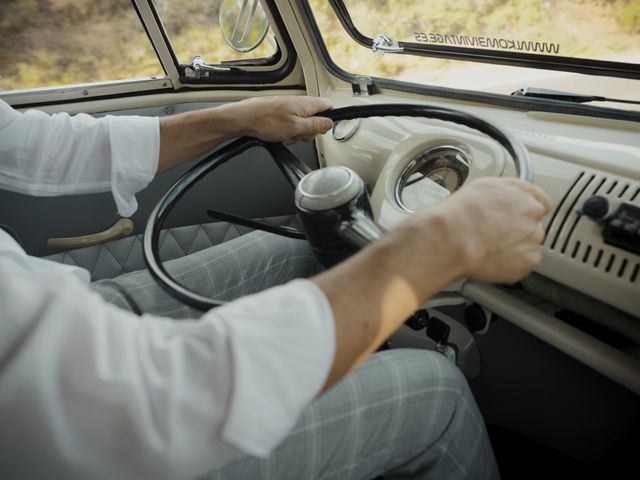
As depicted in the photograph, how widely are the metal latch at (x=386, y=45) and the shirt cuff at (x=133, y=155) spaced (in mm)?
692

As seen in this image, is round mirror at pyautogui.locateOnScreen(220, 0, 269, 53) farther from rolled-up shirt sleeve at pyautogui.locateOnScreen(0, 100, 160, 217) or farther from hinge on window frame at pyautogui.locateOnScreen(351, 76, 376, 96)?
rolled-up shirt sleeve at pyautogui.locateOnScreen(0, 100, 160, 217)

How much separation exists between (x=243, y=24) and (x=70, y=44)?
20.4 inches

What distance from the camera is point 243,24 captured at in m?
1.64

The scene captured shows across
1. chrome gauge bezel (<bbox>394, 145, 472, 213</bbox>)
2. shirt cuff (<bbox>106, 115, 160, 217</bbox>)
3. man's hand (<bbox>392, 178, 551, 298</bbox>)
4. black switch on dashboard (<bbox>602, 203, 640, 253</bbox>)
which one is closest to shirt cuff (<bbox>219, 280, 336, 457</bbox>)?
man's hand (<bbox>392, 178, 551, 298</bbox>)

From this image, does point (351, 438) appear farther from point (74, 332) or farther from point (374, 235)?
point (74, 332)

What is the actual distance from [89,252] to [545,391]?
52.1 inches

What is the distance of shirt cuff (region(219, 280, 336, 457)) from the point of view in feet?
1.68

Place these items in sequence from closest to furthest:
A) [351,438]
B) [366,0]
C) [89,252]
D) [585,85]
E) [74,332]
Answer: [74,332]
[351,438]
[585,85]
[366,0]
[89,252]

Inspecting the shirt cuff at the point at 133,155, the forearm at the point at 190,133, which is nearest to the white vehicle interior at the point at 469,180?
the forearm at the point at 190,133

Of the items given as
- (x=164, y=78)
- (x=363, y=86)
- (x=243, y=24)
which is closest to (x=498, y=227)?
(x=363, y=86)

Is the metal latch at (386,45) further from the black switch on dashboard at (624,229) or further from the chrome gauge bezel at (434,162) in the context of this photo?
the black switch on dashboard at (624,229)

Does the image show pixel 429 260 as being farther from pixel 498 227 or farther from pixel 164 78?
pixel 164 78

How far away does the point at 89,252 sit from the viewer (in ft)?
5.33

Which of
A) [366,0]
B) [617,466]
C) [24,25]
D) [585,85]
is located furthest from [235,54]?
[617,466]
